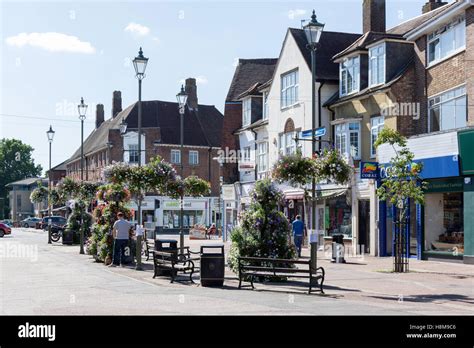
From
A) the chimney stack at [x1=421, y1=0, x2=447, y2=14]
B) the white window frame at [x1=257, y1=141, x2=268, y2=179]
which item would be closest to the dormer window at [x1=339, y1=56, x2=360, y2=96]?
the chimney stack at [x1=421, y1=0, x2=447, y2=14]

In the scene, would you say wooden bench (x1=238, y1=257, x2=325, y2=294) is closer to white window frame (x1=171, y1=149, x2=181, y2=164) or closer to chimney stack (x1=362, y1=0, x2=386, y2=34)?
chimney stack (x1=362, y1=0, x2=386, y2=34)

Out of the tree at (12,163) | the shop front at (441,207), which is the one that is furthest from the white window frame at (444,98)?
the tree at (12,163)

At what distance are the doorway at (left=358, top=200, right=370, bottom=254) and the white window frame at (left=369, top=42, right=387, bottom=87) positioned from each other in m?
5.59

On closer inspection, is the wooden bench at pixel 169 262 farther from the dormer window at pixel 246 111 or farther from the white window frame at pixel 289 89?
the dormer window at pixel 246 111

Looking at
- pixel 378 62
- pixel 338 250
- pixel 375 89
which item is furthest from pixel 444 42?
pixel 338 250

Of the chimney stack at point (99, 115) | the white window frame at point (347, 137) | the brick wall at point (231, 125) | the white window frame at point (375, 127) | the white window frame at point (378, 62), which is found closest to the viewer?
the white window frame at point (375, 127)

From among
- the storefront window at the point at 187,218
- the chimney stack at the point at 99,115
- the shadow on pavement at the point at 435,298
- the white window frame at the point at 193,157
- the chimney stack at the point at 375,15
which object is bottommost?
the shadow on pavement at the point at 435,298

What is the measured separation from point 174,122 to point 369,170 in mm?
43733

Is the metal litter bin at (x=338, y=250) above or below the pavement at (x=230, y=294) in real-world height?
above

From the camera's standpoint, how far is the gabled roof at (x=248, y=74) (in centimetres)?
4862

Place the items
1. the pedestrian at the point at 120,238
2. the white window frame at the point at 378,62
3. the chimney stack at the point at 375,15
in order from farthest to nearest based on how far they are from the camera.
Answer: the chimney stack at the point at 375,15 → the white window frame at the point at 378,62 → the pedestrian at the point at 120,238

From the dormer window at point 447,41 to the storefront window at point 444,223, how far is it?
554 centimetres
